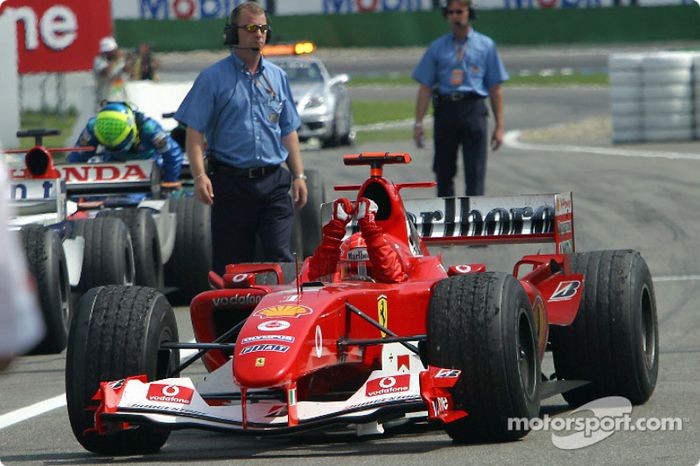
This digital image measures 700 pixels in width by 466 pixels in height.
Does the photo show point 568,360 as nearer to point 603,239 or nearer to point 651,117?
point 603,239

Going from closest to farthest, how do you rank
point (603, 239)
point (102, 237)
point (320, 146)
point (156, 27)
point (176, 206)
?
point (102, 237) → point (176, 206) → point (603, 239) → point (320, 146) → point (156, 27)

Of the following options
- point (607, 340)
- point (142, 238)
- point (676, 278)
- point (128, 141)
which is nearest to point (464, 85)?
point (676, 278)

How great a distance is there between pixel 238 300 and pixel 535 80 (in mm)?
37114

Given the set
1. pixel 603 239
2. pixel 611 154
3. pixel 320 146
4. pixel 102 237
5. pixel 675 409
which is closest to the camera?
pixel 675 409

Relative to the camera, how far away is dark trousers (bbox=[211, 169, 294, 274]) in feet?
31.6

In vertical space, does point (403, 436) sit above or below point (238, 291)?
below

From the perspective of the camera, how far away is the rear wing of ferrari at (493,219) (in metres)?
8.83

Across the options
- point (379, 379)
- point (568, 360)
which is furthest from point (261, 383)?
point (568, 360)

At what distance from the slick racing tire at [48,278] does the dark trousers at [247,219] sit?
1.70 metres

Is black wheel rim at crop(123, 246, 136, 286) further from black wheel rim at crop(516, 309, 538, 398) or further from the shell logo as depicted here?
black wheel rim at crop(516, 309, 538, 398)

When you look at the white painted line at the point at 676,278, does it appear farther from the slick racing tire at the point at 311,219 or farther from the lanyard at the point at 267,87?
the lanyard at the point at 267,87

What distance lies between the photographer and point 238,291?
25.2 ft

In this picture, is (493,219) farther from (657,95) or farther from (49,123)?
(49,123)

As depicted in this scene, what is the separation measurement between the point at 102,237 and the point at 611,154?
12977 mm
